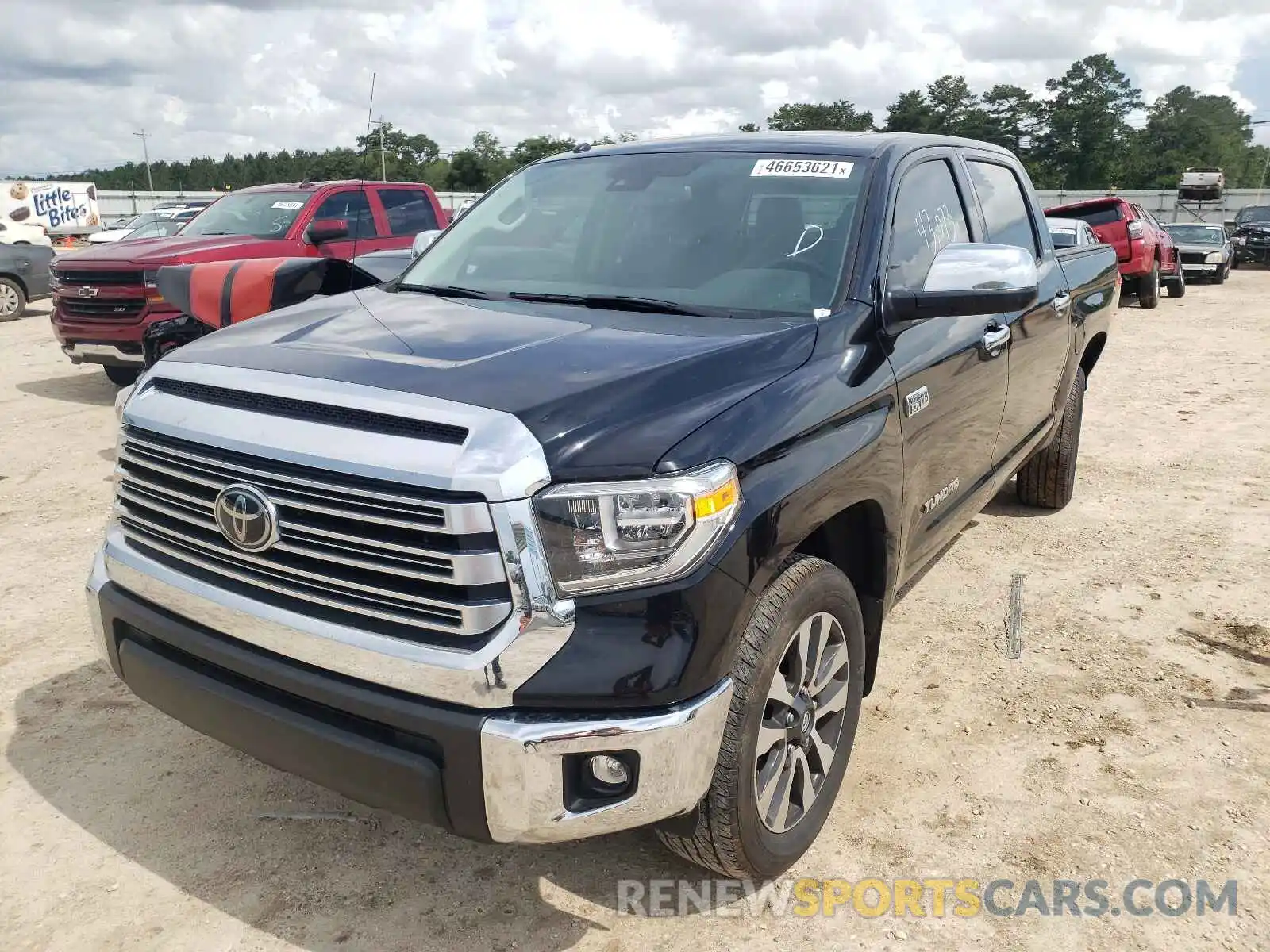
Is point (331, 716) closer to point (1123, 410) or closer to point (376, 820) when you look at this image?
point (376, 820)

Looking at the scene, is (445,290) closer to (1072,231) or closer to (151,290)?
(151,290)

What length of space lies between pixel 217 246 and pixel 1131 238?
13435mm

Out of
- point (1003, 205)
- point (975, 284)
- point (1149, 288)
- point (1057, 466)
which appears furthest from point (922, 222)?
point (1149, 288)

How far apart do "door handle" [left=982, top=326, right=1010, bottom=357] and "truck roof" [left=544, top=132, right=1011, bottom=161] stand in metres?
0.69

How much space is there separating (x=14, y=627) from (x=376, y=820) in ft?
7.09

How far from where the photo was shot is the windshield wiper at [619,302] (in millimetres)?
2953

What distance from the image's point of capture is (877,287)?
9.84 feet

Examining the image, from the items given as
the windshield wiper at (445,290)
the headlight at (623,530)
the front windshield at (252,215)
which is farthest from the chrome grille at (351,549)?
the front windshield at (252,215)

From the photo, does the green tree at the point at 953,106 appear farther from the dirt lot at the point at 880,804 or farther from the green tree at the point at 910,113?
the dirt lot at the point at 880,804

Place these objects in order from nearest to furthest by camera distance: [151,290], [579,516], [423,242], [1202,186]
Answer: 1. [579,516]
2. [423,242]
3. [151,290]
4. [1202,186]

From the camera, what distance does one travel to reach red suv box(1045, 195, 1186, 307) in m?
15.7

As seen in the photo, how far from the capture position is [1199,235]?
22.0 m

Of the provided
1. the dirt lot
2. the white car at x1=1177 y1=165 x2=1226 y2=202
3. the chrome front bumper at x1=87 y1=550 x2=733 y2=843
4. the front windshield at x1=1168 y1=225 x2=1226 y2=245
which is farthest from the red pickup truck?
the white car at x1=1177 y1=165 x2=1226 y2=202

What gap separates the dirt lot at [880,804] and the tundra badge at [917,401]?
3.66ft
